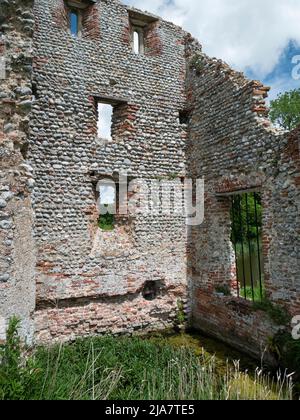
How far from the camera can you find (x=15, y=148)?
15.6ft

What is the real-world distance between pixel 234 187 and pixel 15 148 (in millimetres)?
4175

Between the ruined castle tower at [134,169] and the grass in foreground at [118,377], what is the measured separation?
33.1 inches

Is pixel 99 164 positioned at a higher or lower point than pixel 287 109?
lower

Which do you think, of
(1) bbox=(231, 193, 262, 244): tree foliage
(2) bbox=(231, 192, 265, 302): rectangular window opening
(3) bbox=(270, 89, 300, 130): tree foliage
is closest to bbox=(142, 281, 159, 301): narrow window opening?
(2) bbox=(231, 192, 265, 302): rectangular window opening

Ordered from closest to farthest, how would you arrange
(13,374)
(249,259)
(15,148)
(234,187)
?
1. (13,374)
2. (15,148)
3. (234,187)
4. (249,259)

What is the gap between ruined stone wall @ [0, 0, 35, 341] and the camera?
173 inches

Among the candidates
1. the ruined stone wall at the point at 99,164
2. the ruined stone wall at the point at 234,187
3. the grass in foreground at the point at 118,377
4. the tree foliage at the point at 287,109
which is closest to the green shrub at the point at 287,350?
the ruined stone wall at the point at 234,187

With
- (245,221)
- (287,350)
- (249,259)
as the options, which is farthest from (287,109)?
(287,350)

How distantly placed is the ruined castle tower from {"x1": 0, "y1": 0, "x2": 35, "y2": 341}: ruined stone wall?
0.03 metres

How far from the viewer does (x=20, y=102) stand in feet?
15.8

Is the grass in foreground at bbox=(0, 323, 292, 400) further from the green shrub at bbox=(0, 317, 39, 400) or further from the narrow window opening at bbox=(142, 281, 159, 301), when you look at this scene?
the narrow window opening at bbox=(142, 281, 159, 301)

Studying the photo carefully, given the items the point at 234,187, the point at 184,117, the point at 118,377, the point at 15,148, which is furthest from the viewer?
the point at 184,117

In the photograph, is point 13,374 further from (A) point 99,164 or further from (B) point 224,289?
(B) point 224,289
